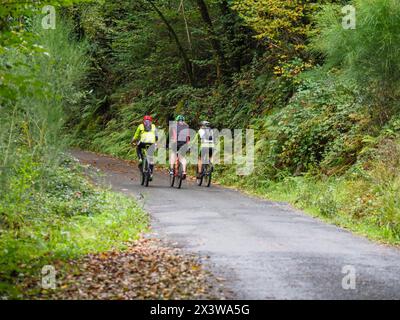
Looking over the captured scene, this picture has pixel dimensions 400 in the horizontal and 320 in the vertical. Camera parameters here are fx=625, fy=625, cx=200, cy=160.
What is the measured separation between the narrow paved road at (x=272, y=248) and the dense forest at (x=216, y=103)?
0.94m

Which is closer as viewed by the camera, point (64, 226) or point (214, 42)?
point (64, 226)

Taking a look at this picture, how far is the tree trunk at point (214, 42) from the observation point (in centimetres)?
2804

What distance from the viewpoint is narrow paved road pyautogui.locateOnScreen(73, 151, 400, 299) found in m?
7.89

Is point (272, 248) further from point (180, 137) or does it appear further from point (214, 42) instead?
point (214, 42)

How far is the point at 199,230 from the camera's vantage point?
11891 mm

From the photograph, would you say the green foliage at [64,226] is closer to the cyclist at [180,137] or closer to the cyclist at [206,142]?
the cyclist at [180,137]

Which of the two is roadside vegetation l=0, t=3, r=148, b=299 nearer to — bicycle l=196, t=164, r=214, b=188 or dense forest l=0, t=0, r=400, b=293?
dense forest l=0, t=0, r=400, b=293

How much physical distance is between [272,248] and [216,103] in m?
18.0

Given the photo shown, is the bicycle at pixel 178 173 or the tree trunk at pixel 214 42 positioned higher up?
the tree trunk at pixel 214 42

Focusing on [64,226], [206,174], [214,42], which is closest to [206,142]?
[206,174]

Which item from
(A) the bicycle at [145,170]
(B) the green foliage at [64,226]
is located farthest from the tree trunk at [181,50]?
(B) the green foliage at [64,226]

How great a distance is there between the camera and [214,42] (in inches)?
1122

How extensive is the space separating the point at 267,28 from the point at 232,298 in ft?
51.0
